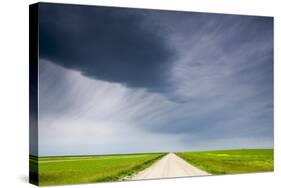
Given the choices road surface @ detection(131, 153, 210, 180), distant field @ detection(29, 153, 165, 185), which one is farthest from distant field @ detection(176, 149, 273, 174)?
distant field @ detection(29, 153, 165, 185)

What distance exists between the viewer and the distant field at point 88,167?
607 inches

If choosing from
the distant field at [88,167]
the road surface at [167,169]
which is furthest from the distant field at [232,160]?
the distant field at [88,167]

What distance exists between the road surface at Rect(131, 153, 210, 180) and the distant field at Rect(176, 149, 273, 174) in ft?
0.58

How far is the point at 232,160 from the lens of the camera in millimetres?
17672

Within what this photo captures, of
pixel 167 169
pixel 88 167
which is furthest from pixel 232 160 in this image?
pixel 88 167

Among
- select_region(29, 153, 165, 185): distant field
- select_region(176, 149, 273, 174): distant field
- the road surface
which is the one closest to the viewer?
select_region(29, 153, 165, 185): distant field

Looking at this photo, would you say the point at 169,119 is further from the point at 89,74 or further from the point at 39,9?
the point at 39,9

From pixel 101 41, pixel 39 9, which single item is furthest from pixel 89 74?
pixel 39 9

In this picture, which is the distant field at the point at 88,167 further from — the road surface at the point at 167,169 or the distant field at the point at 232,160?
the distant field at the point at 232,160

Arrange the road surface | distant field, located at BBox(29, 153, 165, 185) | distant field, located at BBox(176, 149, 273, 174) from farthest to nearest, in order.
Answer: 1. distant field, located at BBox(176, 149, 273, 174)
2. the road surface
3. distant field, located at BBox(29, 153, 165, 185)

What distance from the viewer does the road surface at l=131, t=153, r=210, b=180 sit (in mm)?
16516

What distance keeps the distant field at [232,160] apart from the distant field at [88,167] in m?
1.13

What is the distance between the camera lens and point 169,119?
55.2 ft

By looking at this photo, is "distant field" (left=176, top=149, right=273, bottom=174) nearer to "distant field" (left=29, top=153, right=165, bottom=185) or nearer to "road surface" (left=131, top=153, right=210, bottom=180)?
"road surface" (left=131, top=153, right=210, bottom=180)
